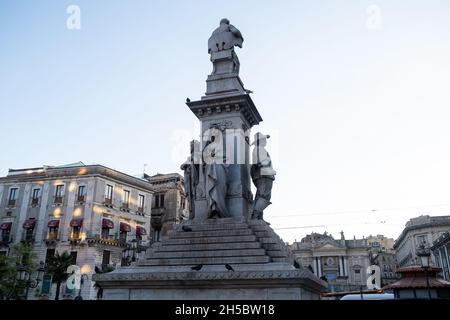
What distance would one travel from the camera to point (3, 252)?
4581 cm

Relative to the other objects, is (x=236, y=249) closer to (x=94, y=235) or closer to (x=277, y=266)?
(x=277, y=266)

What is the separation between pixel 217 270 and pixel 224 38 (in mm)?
8782

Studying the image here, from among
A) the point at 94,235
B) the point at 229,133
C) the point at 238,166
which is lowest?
the point at 238,166

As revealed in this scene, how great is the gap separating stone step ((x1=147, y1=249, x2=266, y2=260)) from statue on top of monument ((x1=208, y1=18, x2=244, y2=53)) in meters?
7.76

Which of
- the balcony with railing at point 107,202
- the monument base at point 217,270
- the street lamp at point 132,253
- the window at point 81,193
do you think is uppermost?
the window at point 81,193

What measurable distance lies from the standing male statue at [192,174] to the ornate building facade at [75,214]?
3046cm

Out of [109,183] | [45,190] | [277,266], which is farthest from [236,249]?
[45,190]

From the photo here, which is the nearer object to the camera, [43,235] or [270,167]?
[270,167]

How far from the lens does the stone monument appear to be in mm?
10656

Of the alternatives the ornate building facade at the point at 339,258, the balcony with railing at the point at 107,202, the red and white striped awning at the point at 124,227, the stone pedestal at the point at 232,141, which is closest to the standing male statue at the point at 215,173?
the stone pedestal at the point at 232,141

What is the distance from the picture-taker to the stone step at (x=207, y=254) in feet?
37.1

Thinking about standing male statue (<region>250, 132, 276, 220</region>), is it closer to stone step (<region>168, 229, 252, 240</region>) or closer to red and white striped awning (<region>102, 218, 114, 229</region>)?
stone step (<region>168, 229, 252, 240</region>)

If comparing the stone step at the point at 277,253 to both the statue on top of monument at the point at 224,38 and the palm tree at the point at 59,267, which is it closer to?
the statue on top of monument at the point at 224,38

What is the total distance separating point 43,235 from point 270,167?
3894 cm
